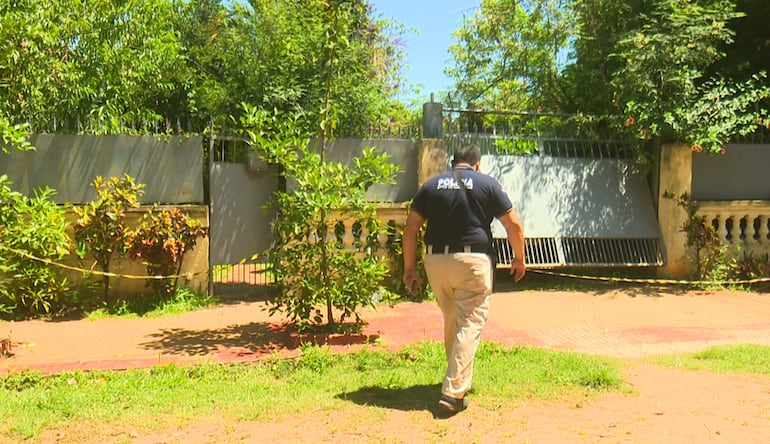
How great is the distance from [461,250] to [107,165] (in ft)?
16.5

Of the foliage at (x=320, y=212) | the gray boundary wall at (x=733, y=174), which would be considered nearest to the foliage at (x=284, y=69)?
the foliage at (x=320, y=212)

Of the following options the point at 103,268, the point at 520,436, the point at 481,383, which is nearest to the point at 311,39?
the point at 103,268

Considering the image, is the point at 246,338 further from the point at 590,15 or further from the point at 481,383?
the point at 590,15

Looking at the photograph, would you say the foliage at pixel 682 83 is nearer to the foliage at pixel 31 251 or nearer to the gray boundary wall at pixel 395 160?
the gray boundary wall at pixel 395 160

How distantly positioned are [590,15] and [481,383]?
707cm

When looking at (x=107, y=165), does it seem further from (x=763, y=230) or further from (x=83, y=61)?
(x=763, y=230)

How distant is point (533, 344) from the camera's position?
618 centimetres

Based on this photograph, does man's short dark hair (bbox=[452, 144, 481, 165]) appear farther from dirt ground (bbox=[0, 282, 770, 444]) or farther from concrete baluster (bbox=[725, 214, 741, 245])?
concrete baluster (bbox=[725, 214, 741, 245])

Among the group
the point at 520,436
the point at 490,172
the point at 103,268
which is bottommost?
the point at 520,436

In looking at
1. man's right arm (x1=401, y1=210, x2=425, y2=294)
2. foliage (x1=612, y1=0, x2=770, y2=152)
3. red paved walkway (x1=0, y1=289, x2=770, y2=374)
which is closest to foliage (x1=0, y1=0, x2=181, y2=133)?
red paved walkway (x1=0, y1=289, x2=770, y2=374)

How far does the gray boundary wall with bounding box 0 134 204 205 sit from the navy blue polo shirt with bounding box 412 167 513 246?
425 cm

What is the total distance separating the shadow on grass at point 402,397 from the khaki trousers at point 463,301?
0.23m

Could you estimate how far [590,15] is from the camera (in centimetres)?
989

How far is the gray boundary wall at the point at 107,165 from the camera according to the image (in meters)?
7.37
